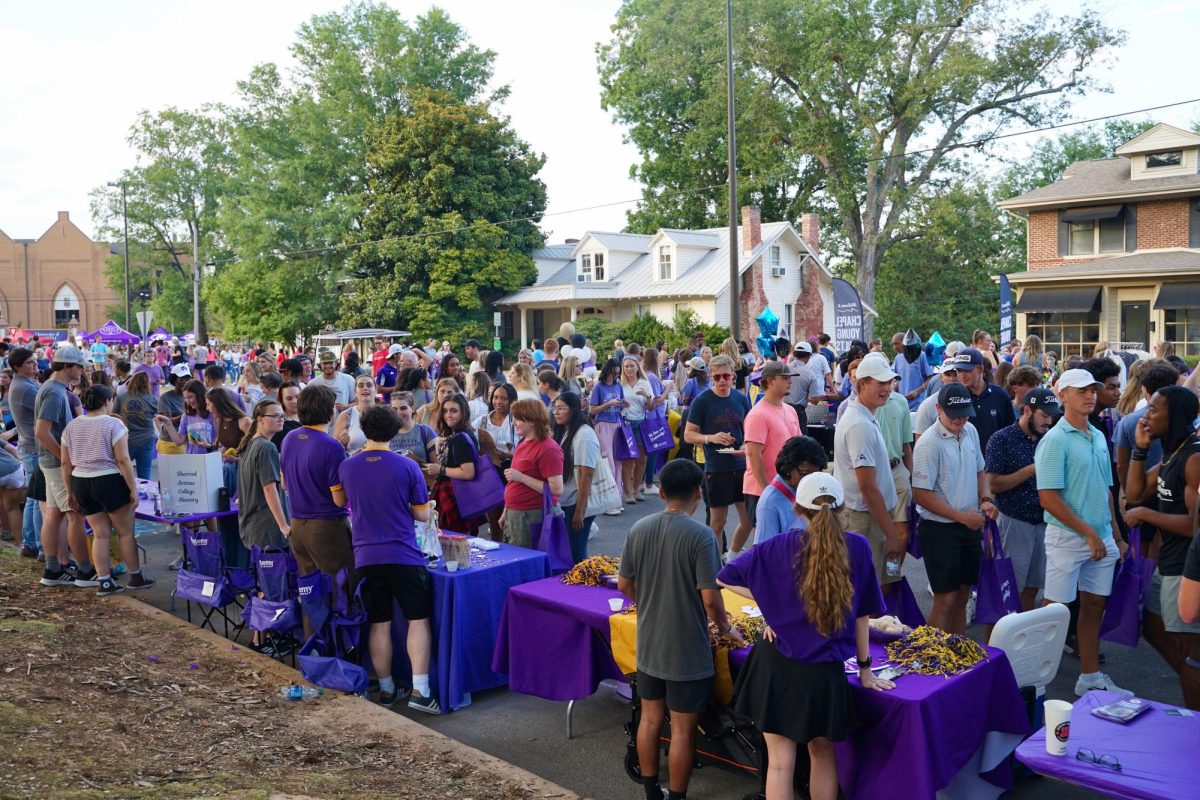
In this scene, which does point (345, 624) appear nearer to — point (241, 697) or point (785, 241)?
point (241, 697)

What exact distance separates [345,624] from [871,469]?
3.27 m

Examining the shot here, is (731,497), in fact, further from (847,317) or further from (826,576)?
(847,317)

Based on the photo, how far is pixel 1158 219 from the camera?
30719 millimetres

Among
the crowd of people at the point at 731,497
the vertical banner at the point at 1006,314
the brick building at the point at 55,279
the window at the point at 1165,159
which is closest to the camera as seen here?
the crowd of people at the point at 731,497

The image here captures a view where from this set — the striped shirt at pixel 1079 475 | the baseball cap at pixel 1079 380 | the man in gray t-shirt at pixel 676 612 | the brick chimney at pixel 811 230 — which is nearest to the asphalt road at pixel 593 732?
the man in gray t-shirt at pixel 676 612

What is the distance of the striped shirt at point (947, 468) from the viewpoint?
5.66m

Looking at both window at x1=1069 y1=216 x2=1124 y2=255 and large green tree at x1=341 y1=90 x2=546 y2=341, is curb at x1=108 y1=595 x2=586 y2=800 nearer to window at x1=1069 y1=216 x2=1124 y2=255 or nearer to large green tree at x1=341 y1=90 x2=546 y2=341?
window at x1=1069 y1=216 x2=1124 y2=255

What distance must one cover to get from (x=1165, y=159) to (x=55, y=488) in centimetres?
3337

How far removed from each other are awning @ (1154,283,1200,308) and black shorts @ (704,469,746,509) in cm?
2628

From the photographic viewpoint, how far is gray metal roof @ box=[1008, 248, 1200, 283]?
29.1 metres

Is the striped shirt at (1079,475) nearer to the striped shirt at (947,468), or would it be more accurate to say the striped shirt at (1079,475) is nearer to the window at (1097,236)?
the striped shirt at (947,468)

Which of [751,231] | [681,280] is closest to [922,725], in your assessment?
[681,280]

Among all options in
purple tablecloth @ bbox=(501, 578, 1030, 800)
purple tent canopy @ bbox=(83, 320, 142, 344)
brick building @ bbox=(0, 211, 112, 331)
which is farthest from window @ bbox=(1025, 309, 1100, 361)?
brick building @ bbox=(0, 211, 112, 331)

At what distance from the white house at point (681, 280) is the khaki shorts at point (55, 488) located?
30298mm
